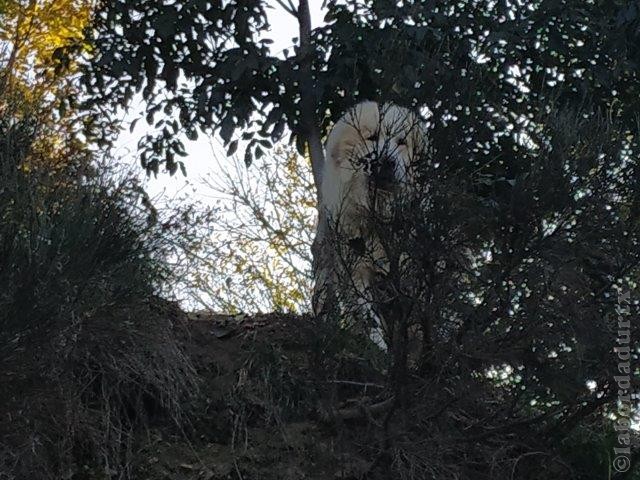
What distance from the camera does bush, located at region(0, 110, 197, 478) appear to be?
4.01 metres

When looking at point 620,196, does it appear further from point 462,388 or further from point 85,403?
point 85,403

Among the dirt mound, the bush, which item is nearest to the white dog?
the dirt mound

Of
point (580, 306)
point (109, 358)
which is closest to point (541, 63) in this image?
point (580, 306)

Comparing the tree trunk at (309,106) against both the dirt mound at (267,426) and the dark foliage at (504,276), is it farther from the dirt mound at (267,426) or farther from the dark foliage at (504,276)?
the dirt mound at (267,426)

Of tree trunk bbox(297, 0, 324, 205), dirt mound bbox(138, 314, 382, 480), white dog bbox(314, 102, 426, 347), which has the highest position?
tree trunk bbox(297, 0, 324, 205)

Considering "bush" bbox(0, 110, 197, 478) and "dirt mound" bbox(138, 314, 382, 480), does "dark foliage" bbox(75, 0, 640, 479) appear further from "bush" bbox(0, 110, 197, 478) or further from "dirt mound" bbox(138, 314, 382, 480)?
"bush" bbox(0, 110, 197, 478)

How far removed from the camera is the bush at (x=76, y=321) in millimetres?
4008

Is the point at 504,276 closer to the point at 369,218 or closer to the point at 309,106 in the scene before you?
the point at 369,218

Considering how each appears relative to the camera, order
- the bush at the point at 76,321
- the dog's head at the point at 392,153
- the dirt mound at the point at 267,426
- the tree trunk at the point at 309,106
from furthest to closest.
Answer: the tree trunk at the point at 309,106, the dirt mound at the point at 267,426, the dog's head at the point at 392,153, the bush at the point at 76,321

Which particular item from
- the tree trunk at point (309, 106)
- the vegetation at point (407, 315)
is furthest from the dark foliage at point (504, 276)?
the tree trunk at point (309, 106)

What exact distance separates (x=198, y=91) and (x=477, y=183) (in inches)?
118

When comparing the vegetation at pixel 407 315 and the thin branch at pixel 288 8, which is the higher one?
the thin branch at pixel 288 8

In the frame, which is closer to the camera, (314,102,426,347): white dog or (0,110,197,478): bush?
(0,110,197,478): bush

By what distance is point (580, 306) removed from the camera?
416 centimetres
